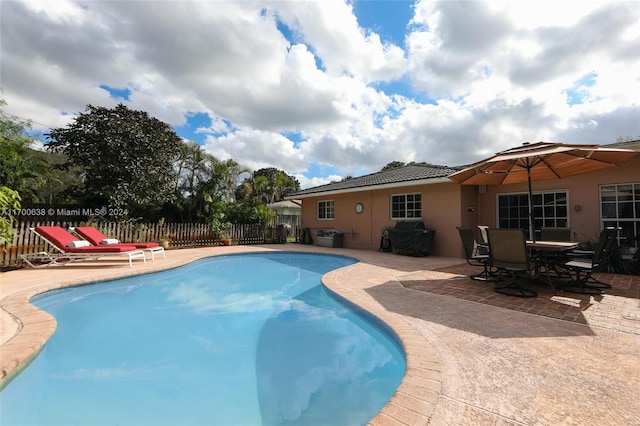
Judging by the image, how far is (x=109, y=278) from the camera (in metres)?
6.53

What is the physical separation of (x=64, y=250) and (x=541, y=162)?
11.8 meters

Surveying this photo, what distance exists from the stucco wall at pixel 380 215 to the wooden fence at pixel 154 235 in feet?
9.14

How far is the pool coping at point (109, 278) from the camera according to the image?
6.47 feet

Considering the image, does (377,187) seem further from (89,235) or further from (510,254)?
(89,235)

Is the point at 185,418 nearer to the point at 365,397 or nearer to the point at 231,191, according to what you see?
the point at 365,397

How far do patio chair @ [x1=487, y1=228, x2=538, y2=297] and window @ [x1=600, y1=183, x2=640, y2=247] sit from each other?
5.07 meters

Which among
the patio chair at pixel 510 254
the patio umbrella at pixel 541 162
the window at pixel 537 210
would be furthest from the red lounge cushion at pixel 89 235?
the window at pixel 537 210

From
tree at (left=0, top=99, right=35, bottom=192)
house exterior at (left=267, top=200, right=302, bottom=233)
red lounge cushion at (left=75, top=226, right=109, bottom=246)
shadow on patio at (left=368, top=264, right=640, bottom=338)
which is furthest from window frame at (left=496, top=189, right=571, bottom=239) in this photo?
tree at (left=0, top=99, right=35, bottom=192)

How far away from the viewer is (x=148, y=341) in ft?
12.7

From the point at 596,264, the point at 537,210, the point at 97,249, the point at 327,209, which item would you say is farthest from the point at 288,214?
the point at 596,264

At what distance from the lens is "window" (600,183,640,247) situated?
7.44 m

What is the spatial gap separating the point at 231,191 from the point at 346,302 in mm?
11900

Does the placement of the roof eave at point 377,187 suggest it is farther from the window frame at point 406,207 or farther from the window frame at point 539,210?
the window frame at point 539,210

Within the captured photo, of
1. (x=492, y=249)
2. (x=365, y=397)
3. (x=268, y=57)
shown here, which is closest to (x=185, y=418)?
(x=365, y=397)
